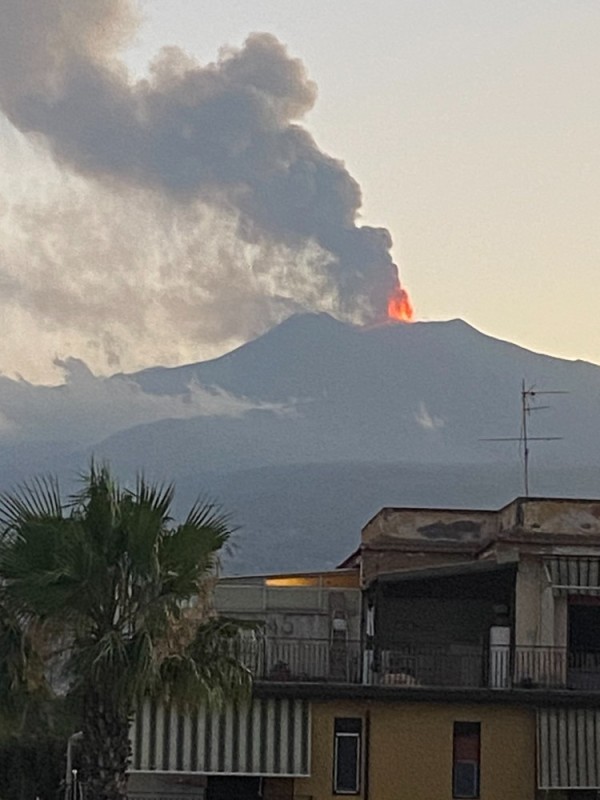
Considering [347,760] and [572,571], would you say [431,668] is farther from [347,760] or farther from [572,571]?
[572,571]

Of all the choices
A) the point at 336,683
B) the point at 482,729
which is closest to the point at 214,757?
the point at 336,683

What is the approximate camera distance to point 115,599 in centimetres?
2688

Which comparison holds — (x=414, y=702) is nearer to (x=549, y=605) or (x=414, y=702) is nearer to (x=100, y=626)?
(x=549, y=605)

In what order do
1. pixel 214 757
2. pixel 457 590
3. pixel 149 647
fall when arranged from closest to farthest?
pixel 149 647 → pixel 214 757 → pixel 457 590

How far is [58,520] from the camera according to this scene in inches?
1070

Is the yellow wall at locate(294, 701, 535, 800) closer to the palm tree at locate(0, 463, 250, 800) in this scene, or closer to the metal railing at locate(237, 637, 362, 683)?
the metal railing at locate(237, 637, 362, 683)

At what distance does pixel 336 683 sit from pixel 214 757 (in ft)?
8.56

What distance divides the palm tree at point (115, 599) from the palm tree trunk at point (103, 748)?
1 centimetres

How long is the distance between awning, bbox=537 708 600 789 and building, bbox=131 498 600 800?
2 centimetres

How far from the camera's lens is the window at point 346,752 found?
34.9 meters

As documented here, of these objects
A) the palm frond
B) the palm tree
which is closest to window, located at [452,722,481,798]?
the palm tree

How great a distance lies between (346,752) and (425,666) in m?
2.46

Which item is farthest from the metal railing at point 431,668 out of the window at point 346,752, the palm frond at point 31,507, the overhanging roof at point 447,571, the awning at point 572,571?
the palm frond at point 31,507

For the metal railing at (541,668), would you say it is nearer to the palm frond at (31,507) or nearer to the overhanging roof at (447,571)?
the overhanging roof at (447,571)
